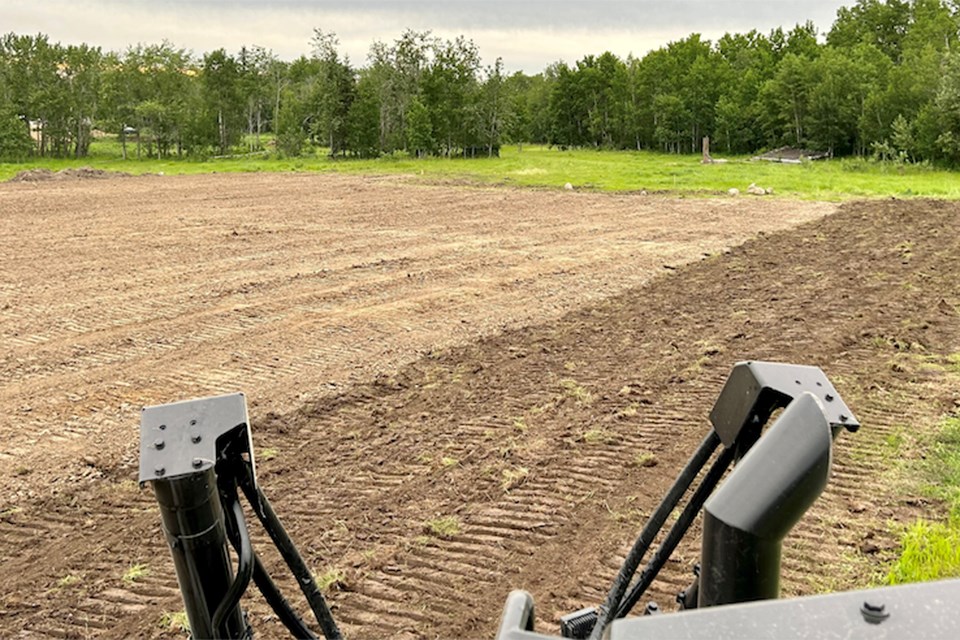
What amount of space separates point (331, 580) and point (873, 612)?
11.0 ft

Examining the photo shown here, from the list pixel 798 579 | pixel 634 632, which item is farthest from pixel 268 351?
pixel 634 632

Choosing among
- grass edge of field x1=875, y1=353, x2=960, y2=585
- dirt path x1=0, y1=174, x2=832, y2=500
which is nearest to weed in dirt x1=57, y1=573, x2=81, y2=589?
dirt path x1=0, y1=174, x2=832, y2=500

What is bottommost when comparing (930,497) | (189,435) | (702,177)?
(930,497)

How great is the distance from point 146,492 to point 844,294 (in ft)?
27.9

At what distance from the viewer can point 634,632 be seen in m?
1.03

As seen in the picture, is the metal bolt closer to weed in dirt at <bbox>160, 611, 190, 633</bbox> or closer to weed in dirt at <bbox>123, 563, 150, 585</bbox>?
weed in dirt at <bbox>160, 611, 190, 633</bbox>

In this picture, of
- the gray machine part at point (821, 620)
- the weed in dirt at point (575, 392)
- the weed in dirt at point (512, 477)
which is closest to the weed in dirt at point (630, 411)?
the weed in dirt at point (575, 392)

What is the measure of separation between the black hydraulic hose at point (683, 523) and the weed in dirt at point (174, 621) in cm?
217

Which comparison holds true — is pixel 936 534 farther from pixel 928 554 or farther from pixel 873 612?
pixel 873 612

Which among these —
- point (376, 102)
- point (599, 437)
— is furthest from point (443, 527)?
point (376, 102)

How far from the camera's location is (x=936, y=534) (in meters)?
4.30

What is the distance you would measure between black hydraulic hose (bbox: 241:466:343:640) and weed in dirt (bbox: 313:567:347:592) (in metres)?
1.66

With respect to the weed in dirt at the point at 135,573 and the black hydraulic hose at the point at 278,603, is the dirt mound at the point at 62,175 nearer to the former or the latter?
the weed in dirt at the point at 135,573

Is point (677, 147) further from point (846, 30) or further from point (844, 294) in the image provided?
point (844, 294)
